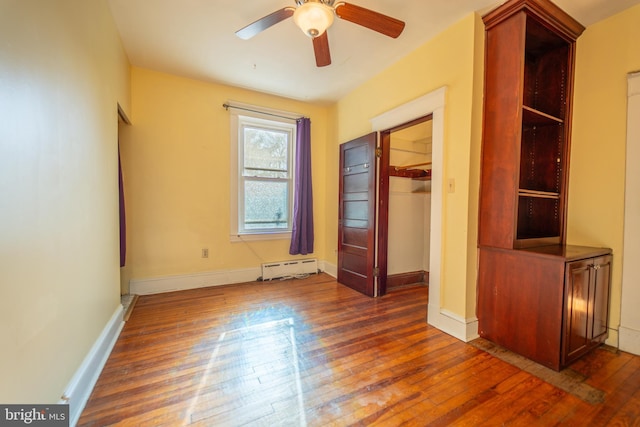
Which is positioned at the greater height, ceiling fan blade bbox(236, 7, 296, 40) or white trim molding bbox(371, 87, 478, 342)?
ceiling fan blade bbox(236, 7, 296, 40)

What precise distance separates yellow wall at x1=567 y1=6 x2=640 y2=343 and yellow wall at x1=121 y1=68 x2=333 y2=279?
11.3ft

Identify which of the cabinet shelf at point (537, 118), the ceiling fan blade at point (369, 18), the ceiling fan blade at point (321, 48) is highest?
the ceiling fan blade at point (369, 18)

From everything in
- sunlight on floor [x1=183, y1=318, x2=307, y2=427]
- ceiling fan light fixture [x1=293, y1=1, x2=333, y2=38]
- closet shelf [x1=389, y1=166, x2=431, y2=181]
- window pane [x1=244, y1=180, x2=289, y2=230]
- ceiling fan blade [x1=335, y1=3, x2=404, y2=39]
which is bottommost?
sunlight on floor [x1=183, y1=318, x2=307, y2=427]

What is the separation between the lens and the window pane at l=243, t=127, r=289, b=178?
3727 millimetres

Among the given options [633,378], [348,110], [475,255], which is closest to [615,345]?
[633,378]

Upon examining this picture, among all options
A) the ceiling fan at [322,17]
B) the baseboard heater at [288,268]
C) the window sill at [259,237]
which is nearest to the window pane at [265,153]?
the window sill at [259,237]

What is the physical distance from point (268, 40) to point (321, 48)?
77 cm

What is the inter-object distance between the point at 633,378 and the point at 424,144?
2915mm

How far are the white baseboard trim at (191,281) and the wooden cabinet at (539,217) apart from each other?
287cm

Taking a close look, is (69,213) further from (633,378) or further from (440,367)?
(633,378)

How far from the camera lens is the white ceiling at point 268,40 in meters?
2.01

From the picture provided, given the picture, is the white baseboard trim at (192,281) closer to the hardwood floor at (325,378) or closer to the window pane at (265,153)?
the hardwood floor at (325,378)

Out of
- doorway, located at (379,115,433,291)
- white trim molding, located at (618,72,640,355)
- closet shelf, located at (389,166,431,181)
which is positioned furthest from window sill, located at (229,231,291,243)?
white trim molding, located at (618,72,640,355)

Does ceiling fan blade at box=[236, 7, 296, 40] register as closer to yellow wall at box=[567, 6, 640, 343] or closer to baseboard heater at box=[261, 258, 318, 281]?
yellow wall at box=[567, 6, 640, 343]
